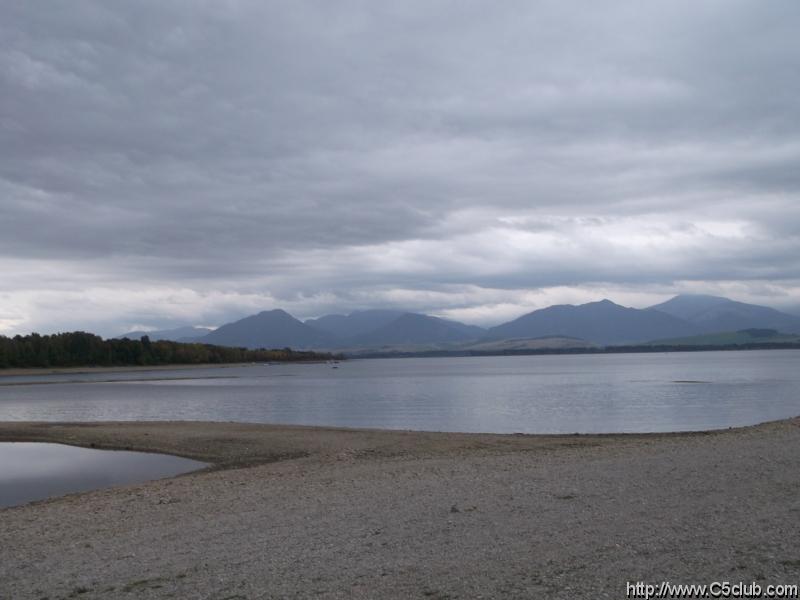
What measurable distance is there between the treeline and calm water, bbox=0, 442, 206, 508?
4500 inches

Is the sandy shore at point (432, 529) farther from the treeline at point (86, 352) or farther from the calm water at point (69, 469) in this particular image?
the treeline at point (86, 352)

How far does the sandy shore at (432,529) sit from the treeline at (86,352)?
420ft

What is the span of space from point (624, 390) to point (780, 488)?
51.4m

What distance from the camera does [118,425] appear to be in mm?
34844

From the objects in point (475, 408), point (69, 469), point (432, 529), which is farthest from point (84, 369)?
point (432, 529)

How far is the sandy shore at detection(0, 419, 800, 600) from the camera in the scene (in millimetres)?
7758

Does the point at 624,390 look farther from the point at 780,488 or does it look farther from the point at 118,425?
the point at 780,488

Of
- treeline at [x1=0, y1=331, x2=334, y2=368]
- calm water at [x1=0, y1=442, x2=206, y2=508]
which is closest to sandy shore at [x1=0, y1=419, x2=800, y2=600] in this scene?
calm water at [x1=0, y1=442, x2=206, y2=508]

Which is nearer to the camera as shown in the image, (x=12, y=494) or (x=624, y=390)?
(x=12, y=494)

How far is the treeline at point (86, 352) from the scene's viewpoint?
430ft

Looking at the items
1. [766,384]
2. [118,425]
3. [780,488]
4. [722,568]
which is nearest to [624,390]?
[766,384]

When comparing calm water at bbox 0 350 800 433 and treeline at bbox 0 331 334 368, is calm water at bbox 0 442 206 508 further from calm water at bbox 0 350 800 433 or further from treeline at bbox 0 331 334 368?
treeline at bbox 0 331 334 368

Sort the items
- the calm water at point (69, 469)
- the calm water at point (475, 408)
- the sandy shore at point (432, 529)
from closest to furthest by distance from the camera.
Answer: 1. the sandy shore at point (432, 529)
2. the calm water at point (69, 469)
3. the calm water at point (475, 408)

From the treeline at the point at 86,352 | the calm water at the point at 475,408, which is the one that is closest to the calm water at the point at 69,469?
the calm water at the point at 475,408
